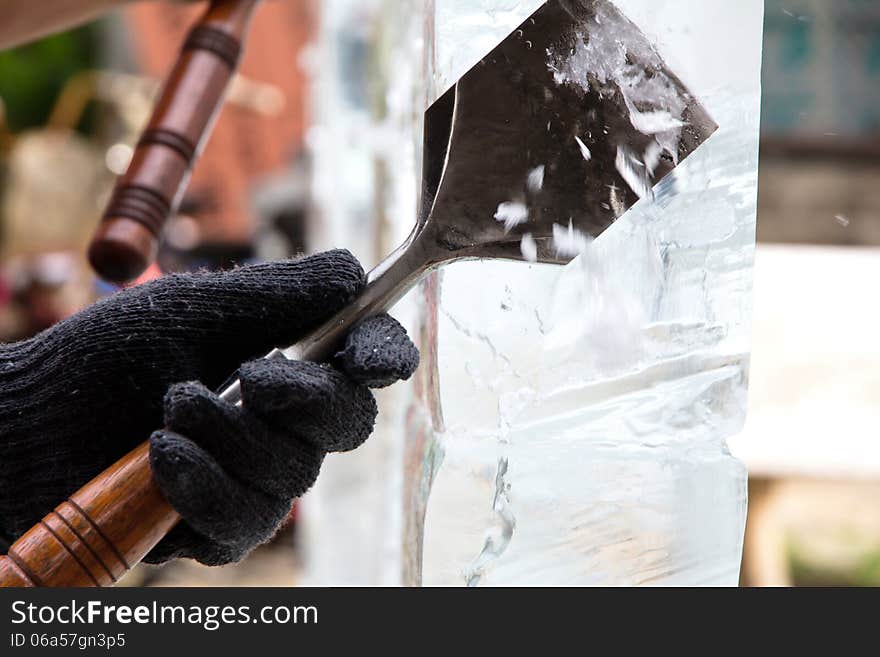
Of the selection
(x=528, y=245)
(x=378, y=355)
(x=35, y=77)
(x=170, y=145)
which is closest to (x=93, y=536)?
(x=378, y=355)

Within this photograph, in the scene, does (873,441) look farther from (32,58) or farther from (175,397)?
(32,58)

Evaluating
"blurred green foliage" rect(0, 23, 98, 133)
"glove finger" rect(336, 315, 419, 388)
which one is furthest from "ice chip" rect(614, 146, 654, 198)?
"blurred green foliage" rect(0, 23, 98, 133)

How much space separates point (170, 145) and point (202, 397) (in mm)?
414

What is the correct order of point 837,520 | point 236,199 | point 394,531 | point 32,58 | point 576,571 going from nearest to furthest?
point 576,571 < point 394,531 < point 837,520 < point 236,199 < point 32,58

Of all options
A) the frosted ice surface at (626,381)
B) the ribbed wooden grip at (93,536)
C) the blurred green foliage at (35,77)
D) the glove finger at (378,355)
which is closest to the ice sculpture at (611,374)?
the frosted ice surface at (626,381)

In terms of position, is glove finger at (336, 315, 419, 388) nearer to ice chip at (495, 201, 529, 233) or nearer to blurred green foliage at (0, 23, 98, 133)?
ice chip at (495, 201, 529, 233)

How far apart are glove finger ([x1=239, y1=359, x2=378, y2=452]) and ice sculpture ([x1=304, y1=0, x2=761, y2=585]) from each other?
128 millimetres

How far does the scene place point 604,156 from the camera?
1.82 feet

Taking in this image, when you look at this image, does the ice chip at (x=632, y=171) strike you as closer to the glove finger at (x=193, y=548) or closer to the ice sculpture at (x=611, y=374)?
the ice sculpture at (x=611, y=374)

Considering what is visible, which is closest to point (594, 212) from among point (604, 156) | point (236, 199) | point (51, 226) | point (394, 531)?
point (604, 156)

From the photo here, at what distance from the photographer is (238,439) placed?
0.49 meters

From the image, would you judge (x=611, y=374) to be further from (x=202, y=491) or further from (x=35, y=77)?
(x=35, y=77)

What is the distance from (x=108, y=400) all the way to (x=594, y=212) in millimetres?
311

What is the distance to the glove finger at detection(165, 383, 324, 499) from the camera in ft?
1.59
